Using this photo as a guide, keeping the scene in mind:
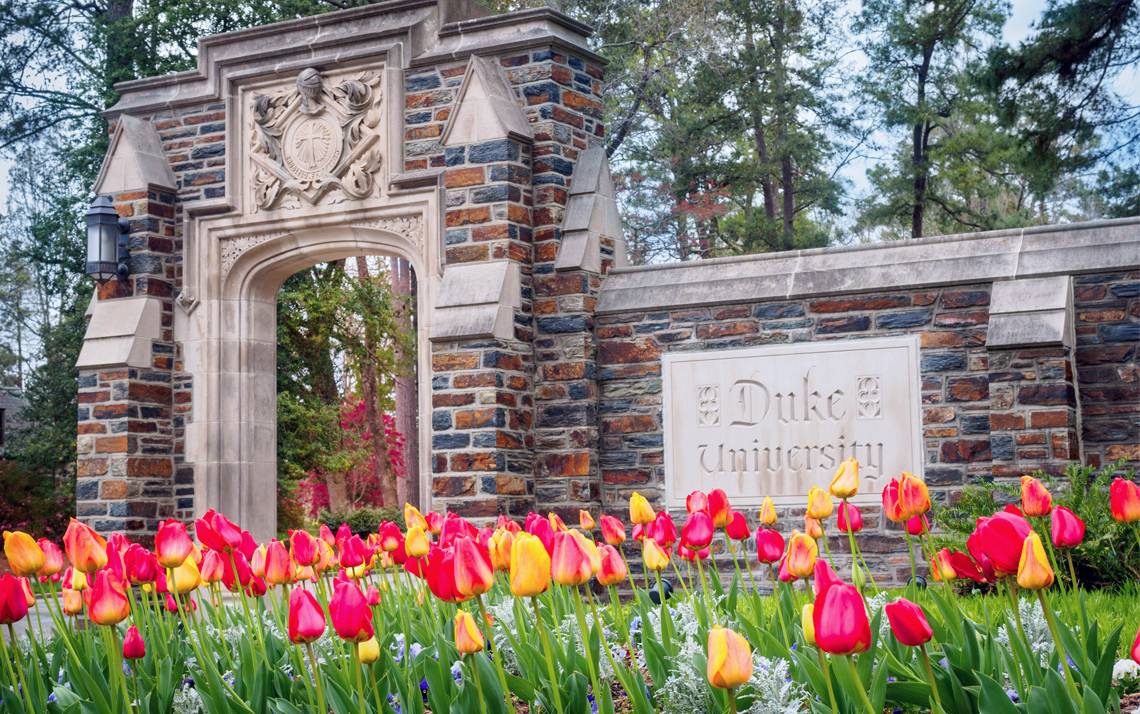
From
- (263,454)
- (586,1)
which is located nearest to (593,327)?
(263,454)

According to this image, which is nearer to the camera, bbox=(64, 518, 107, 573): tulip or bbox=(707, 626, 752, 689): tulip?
bbox=(707, 626, 752, 689): tulip

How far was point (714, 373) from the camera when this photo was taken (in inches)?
344

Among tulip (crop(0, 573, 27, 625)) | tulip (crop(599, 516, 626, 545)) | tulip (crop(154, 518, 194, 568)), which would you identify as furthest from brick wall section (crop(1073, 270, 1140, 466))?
tulip (crop(0, 573, 27, 625))

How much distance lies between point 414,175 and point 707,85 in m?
10.8

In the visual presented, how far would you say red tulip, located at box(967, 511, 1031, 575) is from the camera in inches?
89.4

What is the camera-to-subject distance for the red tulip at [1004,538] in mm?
2271

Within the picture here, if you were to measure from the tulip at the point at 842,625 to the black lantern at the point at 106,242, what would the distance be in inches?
361

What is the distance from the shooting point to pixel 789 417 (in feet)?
27.8

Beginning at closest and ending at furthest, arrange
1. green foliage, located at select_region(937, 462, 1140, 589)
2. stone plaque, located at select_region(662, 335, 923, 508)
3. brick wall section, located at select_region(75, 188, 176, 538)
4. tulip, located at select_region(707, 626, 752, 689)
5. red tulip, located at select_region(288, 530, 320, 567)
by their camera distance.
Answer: tulip, located at select_region(707, 626, 752, 689), red tulip, located at select_region(288, 530, 320, 567), green foliage, located at select_region(937, 462, 1140, 589), stone plaque, located at select_region(662, 335, 923, 508), brick wall section, located at select_region(75, 188, 176, 538)

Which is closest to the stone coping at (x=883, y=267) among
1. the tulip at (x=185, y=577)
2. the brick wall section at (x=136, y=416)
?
the brick wall section at (x=136, y=416)

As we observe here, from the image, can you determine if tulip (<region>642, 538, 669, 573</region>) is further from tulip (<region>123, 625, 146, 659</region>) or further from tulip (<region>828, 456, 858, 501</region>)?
tulip (<region>123, 625, 146, 659</region>)

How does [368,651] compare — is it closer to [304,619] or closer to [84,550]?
[304,619]

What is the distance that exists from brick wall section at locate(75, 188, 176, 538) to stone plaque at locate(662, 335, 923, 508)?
401cm

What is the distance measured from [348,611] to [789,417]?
20.7ft
